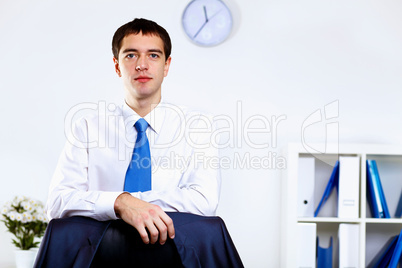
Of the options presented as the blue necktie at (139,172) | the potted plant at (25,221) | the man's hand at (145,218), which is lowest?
the potted plant at (25,221)

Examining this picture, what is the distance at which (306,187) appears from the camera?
8.21 feet

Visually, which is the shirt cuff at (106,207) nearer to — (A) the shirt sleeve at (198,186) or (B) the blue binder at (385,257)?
A: (A) the shirt sleeve at (198,186)

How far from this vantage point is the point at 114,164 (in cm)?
146

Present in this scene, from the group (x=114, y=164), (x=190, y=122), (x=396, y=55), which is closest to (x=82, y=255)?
(x=114, y=164)

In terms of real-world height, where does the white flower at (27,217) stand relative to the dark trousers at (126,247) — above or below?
below

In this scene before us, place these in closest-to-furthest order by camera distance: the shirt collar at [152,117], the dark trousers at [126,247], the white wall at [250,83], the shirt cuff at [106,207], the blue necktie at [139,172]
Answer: the dark trousers at [126,247]
the shirt cuff at [106,207]
the blue necktie at [139,172]
the shirt collar at [152,117]
the white wall at [250,83]

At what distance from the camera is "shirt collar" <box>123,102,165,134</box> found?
155 centimetres

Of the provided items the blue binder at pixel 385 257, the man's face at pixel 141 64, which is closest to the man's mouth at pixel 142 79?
the man's face at pixel 141 64

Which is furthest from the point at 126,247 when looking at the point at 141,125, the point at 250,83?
the point at 250,83

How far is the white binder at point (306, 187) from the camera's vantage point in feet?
8.17

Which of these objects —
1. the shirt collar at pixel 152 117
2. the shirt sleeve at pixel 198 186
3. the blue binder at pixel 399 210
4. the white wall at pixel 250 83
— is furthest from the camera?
the white wall at pixel 250 83

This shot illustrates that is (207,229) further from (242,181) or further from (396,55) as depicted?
(396,55)

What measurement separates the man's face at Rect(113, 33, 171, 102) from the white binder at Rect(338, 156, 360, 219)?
126 centimetres

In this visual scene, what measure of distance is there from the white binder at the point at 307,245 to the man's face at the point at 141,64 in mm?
1244
